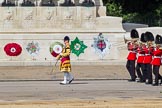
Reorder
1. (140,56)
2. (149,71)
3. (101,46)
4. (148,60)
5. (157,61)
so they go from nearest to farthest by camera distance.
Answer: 1. (157,61)
2. (149,71)
3. (148,60)
4. (140,56)
5. (101,46)

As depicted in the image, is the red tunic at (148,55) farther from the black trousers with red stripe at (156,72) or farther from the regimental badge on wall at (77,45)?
the regimental badge on wall at (77,45)

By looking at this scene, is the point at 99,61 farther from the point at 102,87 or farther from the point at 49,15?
the point at 102,87

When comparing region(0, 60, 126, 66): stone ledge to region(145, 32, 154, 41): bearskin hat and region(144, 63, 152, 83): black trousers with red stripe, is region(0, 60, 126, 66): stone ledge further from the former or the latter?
region(144, 63, 152, 83): black trousers with red stripe

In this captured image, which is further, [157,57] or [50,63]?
[50,63]

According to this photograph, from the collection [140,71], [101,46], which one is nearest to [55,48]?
[101,46]

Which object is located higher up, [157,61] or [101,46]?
[157,61]

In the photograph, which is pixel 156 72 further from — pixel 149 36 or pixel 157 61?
pixel 149 36

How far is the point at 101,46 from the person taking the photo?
129ft

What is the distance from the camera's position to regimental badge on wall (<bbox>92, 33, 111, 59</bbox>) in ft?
129

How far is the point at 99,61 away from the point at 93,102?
20684 mm

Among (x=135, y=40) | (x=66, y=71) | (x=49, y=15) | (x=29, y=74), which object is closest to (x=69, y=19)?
(x=49, y=15)

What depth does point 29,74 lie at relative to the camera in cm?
3133

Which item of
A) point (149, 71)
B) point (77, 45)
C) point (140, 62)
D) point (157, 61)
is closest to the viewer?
point (157, 61)

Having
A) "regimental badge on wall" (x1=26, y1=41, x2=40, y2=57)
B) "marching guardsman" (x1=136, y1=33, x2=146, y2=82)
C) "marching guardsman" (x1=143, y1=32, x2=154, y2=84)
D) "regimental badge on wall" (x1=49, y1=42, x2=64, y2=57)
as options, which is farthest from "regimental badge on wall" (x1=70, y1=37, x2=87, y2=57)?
"marching guardsman" (x1=143, y1=32, x2=154, y2=84)
